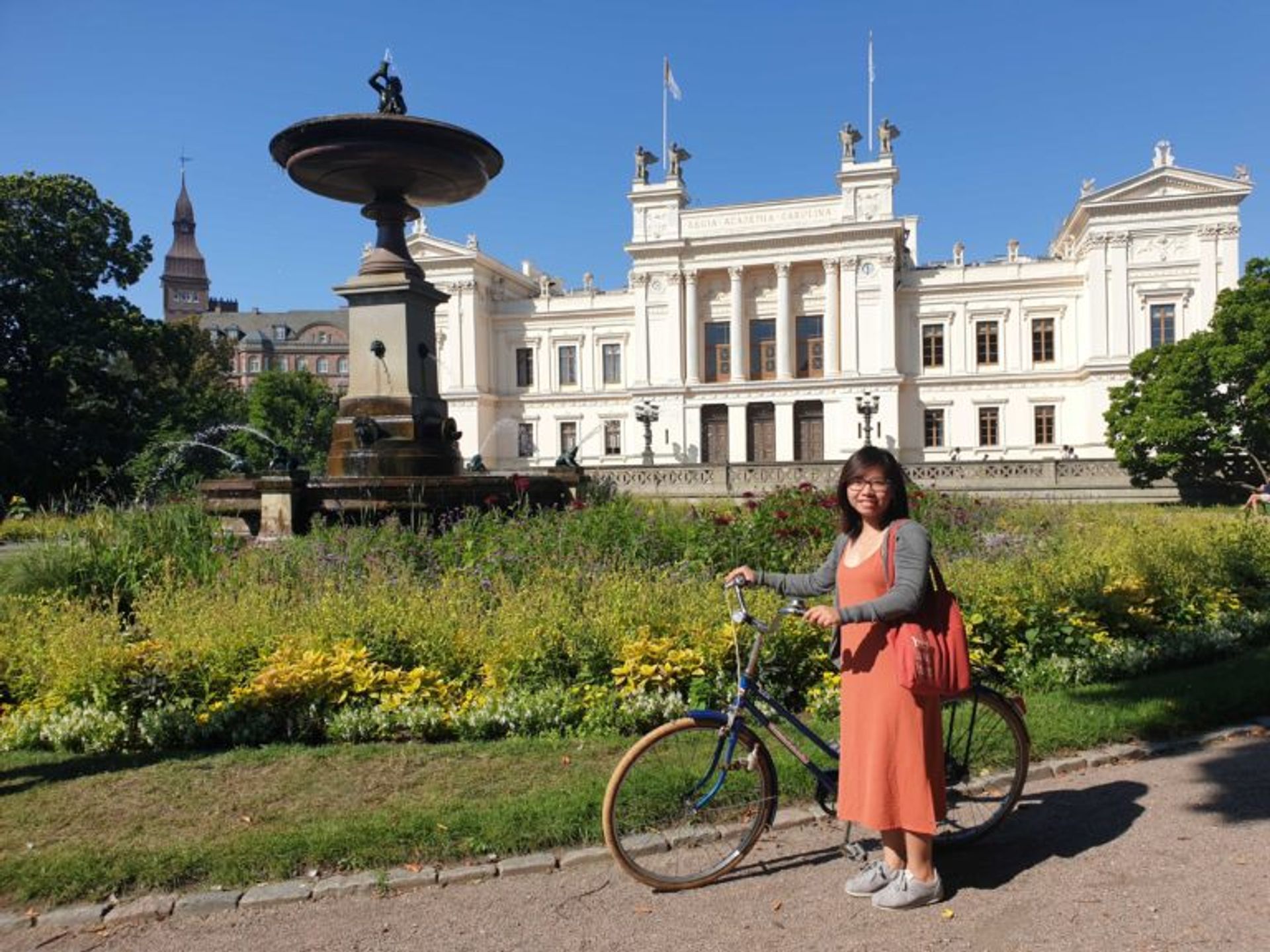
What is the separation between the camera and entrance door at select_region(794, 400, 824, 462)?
1855 inches

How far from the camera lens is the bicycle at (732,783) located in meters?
3.72

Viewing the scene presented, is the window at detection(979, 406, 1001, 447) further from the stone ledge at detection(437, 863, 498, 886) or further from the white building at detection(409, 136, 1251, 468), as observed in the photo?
the stone ledge at detection(437, 863, 498, 886)

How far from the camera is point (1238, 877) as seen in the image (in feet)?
12.1

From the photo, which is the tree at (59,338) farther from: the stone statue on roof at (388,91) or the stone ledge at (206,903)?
the stone ledge at (206,903)

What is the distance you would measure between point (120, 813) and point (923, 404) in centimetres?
4733

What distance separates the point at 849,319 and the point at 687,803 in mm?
44676

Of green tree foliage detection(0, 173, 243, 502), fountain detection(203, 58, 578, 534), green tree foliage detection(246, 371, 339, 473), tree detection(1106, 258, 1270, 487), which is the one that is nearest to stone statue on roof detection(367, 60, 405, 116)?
fountain detection(203, 58, 578, 534)

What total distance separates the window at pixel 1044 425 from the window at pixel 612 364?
23141 millimetres

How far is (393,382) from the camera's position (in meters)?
11.8

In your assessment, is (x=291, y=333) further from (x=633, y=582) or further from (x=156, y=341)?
(x=633, y=582)

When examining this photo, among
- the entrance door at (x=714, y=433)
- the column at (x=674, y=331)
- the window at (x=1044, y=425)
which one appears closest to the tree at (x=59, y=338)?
the column at (x=674, y=331)

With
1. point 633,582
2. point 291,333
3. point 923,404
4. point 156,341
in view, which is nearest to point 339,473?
point 633,582

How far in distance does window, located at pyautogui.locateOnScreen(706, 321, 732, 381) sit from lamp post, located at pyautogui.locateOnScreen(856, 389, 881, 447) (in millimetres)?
7803

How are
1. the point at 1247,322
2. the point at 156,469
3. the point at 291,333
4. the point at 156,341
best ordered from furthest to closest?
1. the point at 291,333
2. the point at 156,341
3. the point at 1247,322
4. the point at 156,469
